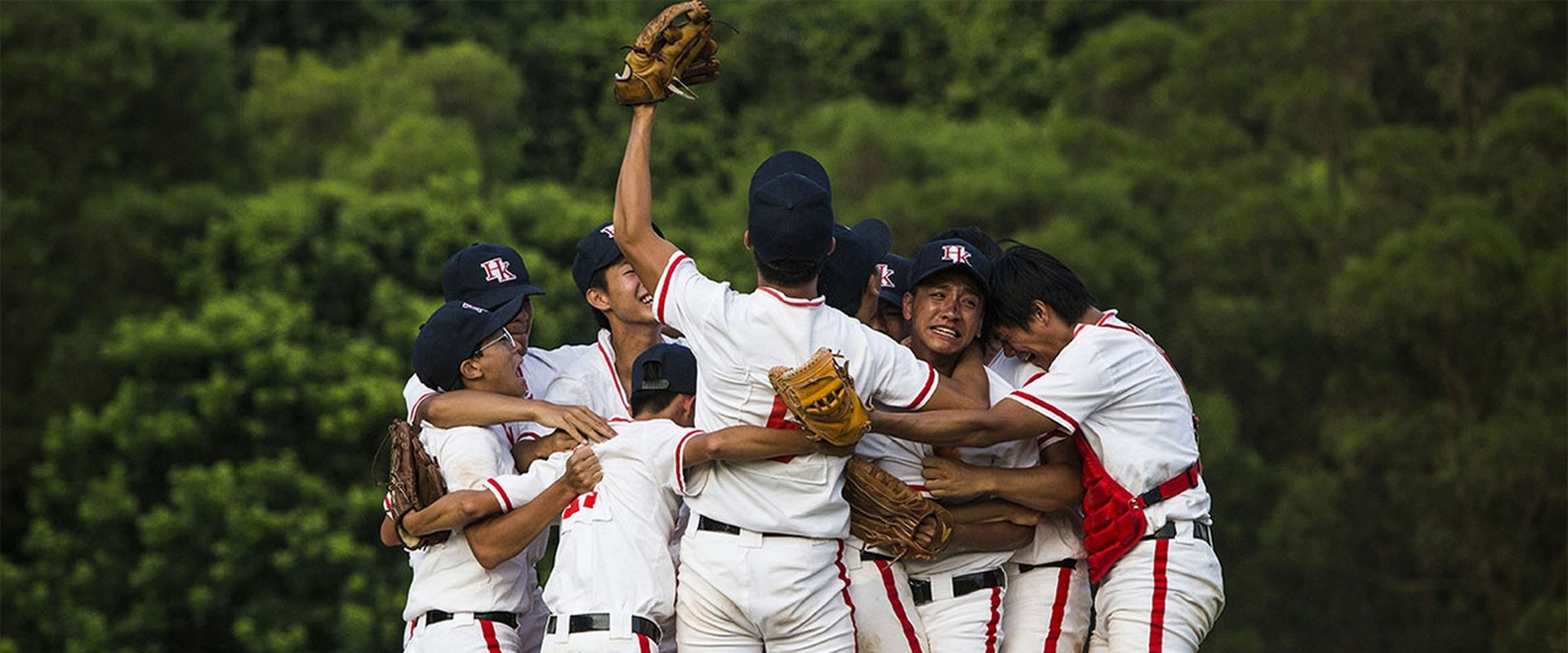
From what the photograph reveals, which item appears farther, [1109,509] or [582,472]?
[1109,509]

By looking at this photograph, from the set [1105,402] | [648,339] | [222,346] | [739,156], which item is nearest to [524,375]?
[648,339]

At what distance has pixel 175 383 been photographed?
22766mm

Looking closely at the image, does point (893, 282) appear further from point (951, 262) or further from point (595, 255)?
point (595, 255)

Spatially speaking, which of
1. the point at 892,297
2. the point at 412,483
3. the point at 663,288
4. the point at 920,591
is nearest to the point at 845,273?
the point at 892,297

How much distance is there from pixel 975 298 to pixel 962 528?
83 centimetres

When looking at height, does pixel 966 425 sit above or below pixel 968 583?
above

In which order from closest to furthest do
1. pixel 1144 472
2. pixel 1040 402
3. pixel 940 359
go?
pixel 1040 402 < pixel 1144 472 < pixel 940 359

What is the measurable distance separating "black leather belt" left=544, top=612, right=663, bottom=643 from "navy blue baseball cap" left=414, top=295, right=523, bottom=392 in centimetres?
114

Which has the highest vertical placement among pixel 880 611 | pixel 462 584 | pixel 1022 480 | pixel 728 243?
pixel 1022 480

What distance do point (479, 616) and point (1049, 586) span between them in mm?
2097

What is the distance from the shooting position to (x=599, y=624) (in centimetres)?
676

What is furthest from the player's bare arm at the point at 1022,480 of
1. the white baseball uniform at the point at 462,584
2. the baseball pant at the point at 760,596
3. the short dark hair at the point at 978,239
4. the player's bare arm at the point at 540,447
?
the white baseball uniform at the point at 462,584

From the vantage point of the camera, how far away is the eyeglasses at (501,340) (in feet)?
24.4

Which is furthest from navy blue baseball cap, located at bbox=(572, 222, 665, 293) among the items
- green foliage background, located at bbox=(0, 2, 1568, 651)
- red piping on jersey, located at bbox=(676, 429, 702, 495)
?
green foliage background, located at bbox=(0, 2, 1568, 651)
